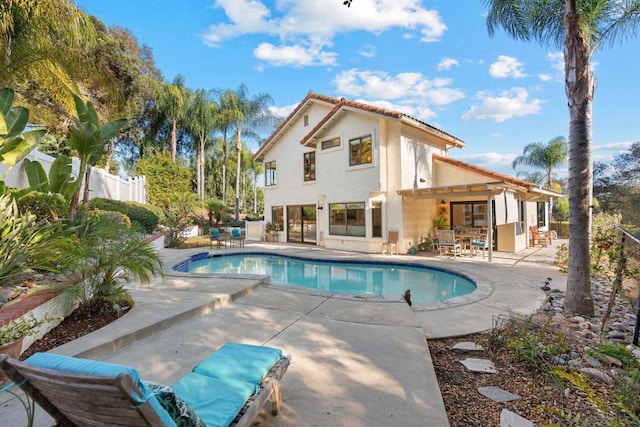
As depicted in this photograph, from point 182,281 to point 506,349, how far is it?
25.5 ft

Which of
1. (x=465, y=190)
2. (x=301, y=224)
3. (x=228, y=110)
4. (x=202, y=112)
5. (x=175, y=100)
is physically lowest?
(x=301, y=224)

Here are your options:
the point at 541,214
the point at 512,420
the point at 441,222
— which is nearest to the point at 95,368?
the point at 512,420

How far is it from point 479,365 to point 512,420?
4.35ft

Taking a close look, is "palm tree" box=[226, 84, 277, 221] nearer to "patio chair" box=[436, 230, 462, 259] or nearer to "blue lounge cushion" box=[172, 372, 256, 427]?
"patio chair" box=[436, 230, 462, 259]

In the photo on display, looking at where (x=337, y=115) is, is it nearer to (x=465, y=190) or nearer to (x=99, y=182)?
(x=465, y=190)

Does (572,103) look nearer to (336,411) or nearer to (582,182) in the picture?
(582,182)

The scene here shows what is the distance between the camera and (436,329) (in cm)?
564

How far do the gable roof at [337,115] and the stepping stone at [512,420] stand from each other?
13.4 m

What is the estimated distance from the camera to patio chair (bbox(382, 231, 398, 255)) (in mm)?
15594

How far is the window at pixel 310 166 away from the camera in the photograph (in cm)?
2005

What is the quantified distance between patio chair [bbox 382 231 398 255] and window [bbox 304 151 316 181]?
6.59 metres

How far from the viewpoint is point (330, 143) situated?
18297 mm

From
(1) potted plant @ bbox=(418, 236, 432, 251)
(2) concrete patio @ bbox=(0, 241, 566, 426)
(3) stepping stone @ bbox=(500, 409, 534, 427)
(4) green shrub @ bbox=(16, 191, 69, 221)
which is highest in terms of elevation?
(4) green shrub @ bbox=(16, 191, 69, 221)

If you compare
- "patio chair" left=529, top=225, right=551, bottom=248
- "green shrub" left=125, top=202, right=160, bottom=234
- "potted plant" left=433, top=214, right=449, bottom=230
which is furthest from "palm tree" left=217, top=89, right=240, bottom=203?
"patio chair" left=529, top=225, right=551, bottom=248
